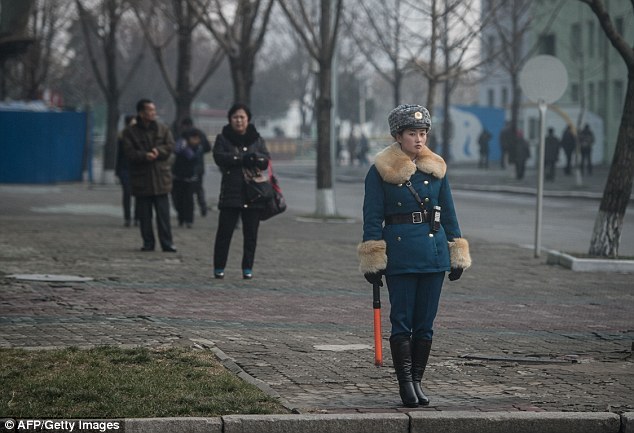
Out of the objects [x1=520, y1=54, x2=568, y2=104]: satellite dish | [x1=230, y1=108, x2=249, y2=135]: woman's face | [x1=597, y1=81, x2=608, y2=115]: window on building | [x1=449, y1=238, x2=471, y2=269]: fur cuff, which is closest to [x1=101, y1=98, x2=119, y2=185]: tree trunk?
[x1=520, y1=54, x2=568, y2=104]: satellite dish

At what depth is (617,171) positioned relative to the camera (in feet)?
55.5

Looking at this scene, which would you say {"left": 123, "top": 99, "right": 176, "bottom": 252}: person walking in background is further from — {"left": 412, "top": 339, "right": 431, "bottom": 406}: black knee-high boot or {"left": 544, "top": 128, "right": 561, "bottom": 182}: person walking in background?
{"left": 544, "top": 128, "right": 561, "bottom": 182}: person walking in background

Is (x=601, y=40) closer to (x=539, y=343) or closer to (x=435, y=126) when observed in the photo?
(x=435, y=126)

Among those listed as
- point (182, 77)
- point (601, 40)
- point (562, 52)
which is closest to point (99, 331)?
point (182, 77)

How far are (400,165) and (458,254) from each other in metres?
0.62

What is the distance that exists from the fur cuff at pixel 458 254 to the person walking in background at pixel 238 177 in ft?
20.3

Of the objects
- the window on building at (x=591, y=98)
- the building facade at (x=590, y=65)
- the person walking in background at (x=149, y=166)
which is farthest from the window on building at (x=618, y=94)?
the person walking in background at (x=149, y=166)

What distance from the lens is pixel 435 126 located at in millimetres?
71312

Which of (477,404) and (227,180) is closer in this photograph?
(477,404)

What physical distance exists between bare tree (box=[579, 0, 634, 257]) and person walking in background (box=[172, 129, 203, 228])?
7.25m

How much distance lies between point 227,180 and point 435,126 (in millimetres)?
58134

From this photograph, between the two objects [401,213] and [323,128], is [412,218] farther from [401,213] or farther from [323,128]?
[323,128]

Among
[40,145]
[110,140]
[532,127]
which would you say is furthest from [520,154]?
[532,127]

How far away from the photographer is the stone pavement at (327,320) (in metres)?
7.91
